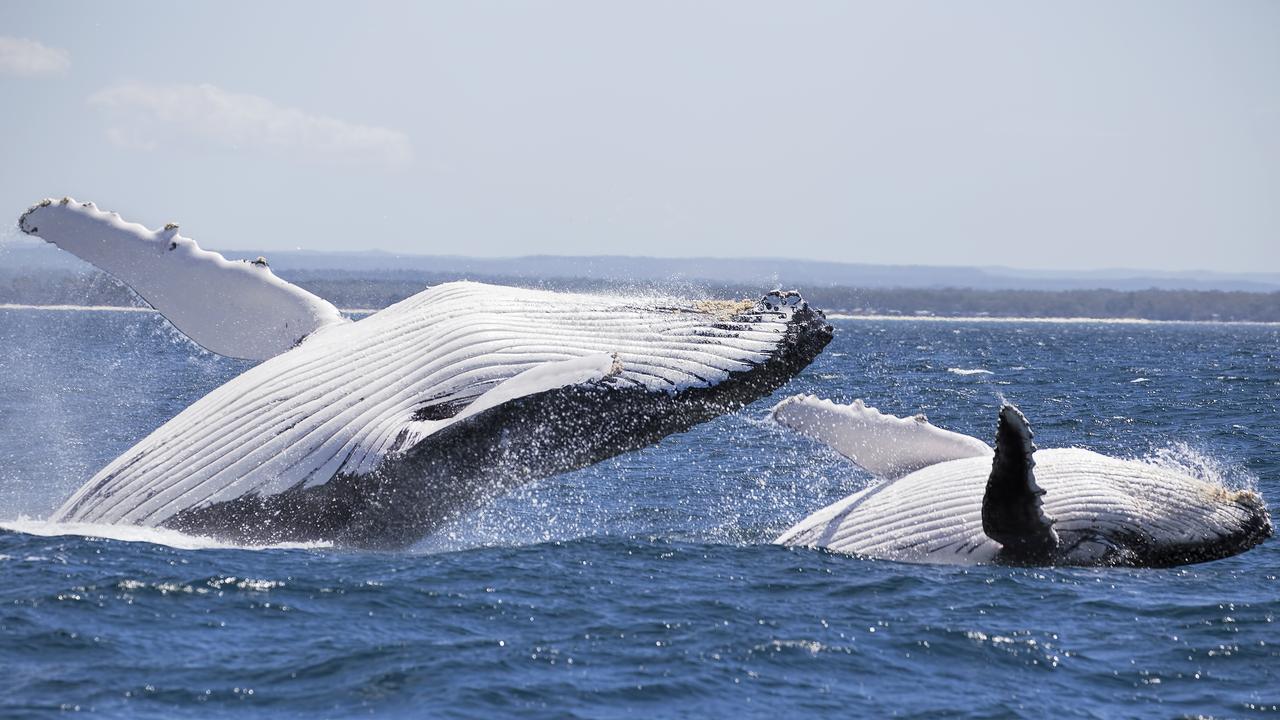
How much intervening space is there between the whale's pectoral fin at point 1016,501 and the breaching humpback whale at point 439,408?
1.63 m

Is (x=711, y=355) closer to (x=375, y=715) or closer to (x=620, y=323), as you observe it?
(x=620, y=323)

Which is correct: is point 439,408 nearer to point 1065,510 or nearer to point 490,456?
point 490,456

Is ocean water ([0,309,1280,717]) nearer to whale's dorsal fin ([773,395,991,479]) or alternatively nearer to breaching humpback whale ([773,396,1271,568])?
breaching humpback whale ([773,396,1271,568])

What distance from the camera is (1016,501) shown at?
8.77 meters

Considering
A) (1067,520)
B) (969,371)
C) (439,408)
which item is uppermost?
(439,408)

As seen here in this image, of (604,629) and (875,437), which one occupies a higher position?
(875,437)

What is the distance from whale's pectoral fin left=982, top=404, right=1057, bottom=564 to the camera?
27.5 ft

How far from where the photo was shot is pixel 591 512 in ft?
42.5

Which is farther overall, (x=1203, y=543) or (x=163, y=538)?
(x=1203, y=543)

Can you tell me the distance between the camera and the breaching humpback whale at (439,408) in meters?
7.06

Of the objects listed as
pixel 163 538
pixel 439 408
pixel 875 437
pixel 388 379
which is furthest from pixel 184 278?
pixel 875 437

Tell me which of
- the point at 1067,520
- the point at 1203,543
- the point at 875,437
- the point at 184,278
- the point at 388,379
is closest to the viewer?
the point at 388,379

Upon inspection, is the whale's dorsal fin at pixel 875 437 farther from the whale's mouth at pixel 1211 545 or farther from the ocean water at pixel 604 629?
the whale's mouth at pixel 1211 545

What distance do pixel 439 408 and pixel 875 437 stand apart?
385 centimetres
